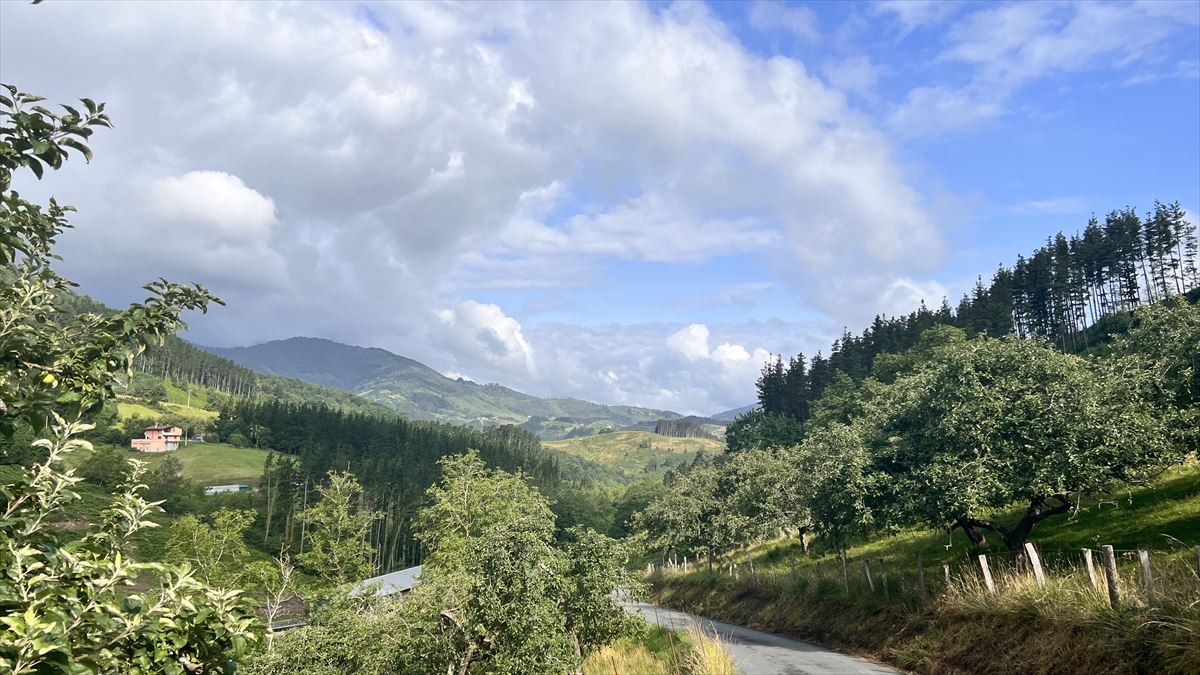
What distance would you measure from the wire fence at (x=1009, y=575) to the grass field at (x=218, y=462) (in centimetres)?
15147

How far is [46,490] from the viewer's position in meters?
4.77

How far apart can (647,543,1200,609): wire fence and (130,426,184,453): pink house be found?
605ft

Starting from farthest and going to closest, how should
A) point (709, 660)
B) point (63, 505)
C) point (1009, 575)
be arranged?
point (1009, 575) < point (709, 660) < point (63, 505)

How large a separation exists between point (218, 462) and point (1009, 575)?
19400 cm

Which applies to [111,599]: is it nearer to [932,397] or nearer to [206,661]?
[206,661]

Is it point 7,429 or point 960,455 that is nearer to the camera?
point 7,429

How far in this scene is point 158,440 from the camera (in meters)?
178

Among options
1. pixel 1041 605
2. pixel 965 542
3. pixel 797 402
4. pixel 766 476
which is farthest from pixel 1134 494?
pixel 797 402

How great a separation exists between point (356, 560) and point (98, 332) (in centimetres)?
4576

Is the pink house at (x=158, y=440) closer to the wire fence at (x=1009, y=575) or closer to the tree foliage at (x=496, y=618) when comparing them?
the wire fence at (x=1009, y=575)

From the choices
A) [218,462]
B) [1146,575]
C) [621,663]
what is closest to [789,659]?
[621,663]

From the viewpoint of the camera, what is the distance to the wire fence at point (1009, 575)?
1535cm

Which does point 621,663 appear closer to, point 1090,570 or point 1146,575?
point 1090,570

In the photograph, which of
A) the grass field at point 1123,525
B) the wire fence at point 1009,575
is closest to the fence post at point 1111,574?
Answer: the wire fence at point 1009,575
